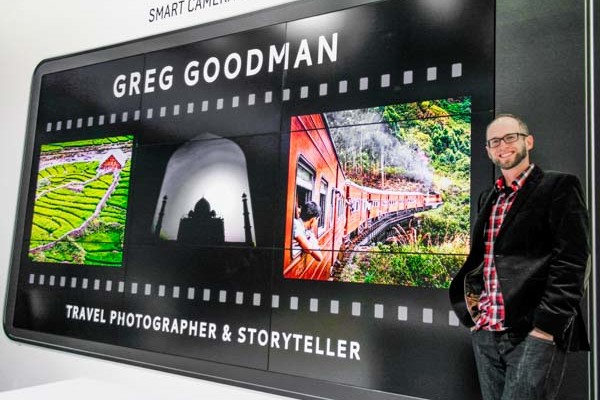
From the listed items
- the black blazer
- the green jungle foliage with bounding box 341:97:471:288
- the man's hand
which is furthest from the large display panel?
the man's hand

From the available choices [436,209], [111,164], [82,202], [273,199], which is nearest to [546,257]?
[436,209]

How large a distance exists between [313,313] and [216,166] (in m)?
1.00

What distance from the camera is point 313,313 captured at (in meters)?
2.59

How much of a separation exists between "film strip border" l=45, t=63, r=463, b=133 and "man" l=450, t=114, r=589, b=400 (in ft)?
2.27

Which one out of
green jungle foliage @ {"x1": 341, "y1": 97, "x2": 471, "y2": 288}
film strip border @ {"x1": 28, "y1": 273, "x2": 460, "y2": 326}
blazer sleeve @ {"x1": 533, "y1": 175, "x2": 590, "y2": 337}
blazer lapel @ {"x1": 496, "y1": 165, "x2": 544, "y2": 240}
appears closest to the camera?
blazer sleeve @ {"x1": 533, "y1": 175, "x2": 590, "y2": 337}

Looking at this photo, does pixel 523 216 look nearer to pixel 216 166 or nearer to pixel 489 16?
pixel 489 16

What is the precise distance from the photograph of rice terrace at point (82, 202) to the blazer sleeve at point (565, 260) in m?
2.55

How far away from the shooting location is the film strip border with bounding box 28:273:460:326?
7.73 ft

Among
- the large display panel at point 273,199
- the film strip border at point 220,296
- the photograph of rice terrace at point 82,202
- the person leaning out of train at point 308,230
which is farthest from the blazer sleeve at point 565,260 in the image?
the photograph of rice terrace at point 82,202

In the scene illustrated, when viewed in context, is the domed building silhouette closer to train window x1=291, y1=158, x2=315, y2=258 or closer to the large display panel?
the large display panel

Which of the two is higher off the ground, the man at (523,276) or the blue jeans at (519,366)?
the man at (523,276)

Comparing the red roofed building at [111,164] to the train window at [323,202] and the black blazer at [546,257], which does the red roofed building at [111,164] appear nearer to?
the train window at [323,202]

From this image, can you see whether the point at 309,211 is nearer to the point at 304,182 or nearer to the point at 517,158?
the point at 304,182

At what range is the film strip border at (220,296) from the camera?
2355 millimetres
